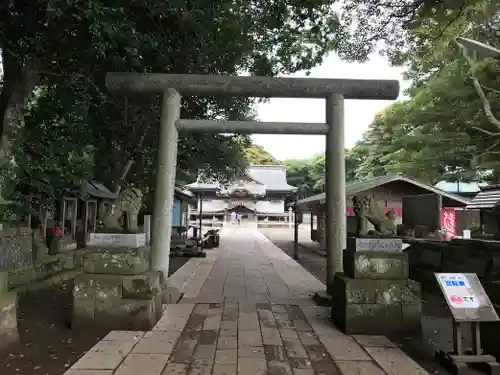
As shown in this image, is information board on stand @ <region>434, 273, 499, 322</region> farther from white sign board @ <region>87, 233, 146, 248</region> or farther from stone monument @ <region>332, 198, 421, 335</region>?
A: white sign board @ <region>87, 233, 146, 248</region>

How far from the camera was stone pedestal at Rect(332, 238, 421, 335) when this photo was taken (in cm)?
505

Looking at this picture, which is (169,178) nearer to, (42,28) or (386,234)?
(42,28)

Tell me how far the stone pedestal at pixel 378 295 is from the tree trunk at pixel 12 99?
5.80 meters

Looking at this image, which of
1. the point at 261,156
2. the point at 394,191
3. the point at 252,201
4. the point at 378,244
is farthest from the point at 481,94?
the point at 261,156

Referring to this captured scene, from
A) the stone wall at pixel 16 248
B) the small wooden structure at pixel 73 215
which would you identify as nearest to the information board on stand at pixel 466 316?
the stone wall at pixel 16 248

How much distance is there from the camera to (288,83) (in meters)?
7.00

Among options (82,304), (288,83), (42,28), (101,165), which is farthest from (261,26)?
(101,165)

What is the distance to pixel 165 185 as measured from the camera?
6867 millimetres

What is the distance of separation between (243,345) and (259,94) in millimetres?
4358

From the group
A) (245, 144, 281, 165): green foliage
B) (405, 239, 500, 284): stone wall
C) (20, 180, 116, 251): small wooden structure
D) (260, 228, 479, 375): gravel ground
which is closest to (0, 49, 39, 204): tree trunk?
(20, 180, 116, 251): small wooden structure

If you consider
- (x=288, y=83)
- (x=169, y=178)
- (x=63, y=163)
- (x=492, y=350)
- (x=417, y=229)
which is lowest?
(x=492, y=350)

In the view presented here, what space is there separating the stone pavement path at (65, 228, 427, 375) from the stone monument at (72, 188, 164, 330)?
0.77ft

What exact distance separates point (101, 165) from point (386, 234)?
42.5 ft

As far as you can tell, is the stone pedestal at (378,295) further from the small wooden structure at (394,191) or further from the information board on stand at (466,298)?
the small wooden structure at (394,191)
